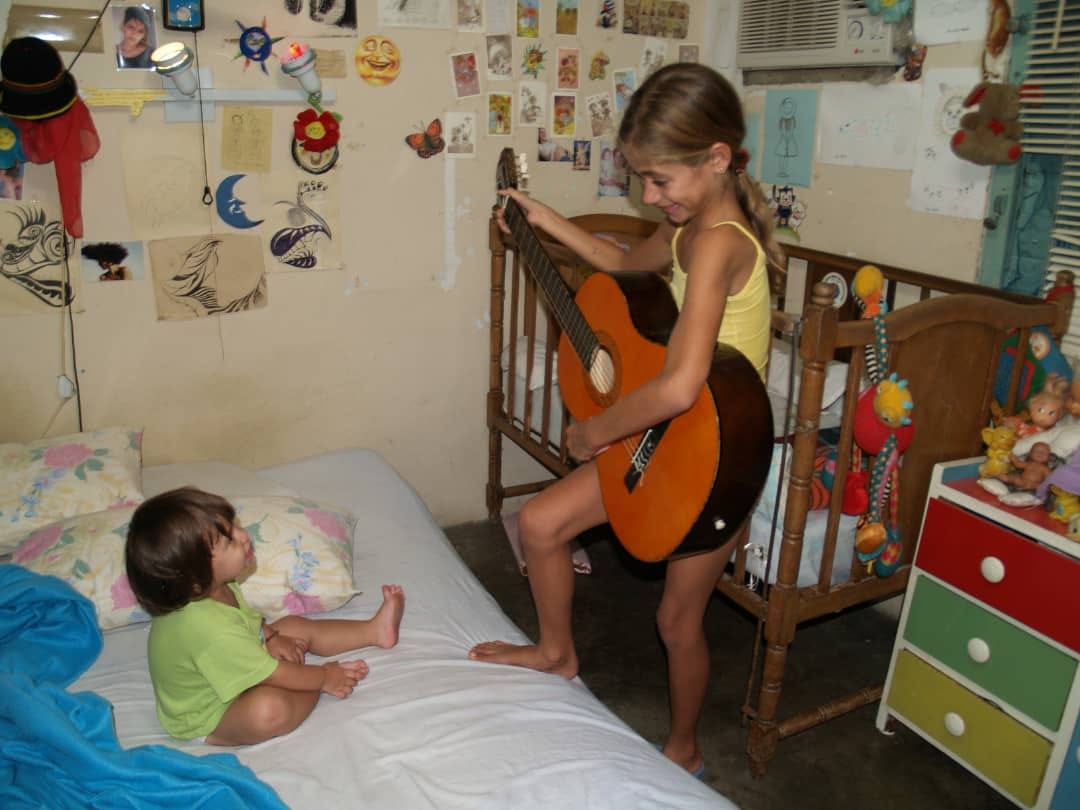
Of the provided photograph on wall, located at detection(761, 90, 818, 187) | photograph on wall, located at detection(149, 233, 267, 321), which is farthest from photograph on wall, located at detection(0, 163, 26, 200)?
photograph on wall, located at detection(761, 90, 818, 187)

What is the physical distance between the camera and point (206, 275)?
249 cm

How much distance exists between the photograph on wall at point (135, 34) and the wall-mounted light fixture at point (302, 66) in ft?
1.06

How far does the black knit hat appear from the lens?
2.06 metres

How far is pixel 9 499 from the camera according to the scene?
6.80ft

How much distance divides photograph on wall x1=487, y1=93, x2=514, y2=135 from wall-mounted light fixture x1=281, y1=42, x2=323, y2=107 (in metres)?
0.54

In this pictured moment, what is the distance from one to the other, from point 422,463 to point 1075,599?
195 cm

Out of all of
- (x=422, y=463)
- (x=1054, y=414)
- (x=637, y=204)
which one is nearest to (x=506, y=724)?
(x=1054, y=414)

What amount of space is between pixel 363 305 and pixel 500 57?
33.8 inches

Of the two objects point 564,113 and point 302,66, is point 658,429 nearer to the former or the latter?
point 302,66

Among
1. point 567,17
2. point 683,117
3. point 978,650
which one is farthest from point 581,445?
point 567,17

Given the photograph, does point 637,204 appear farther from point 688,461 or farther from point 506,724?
point 506,724

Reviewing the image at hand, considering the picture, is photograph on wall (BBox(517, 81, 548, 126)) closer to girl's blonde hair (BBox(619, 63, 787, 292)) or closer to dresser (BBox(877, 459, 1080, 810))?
girl's blonde hair (BBox(619, 63, 787, 292))

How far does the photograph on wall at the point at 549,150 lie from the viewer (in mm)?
2859

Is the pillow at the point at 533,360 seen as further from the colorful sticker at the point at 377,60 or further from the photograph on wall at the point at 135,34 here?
the photograph on wall at the point at 135,34
